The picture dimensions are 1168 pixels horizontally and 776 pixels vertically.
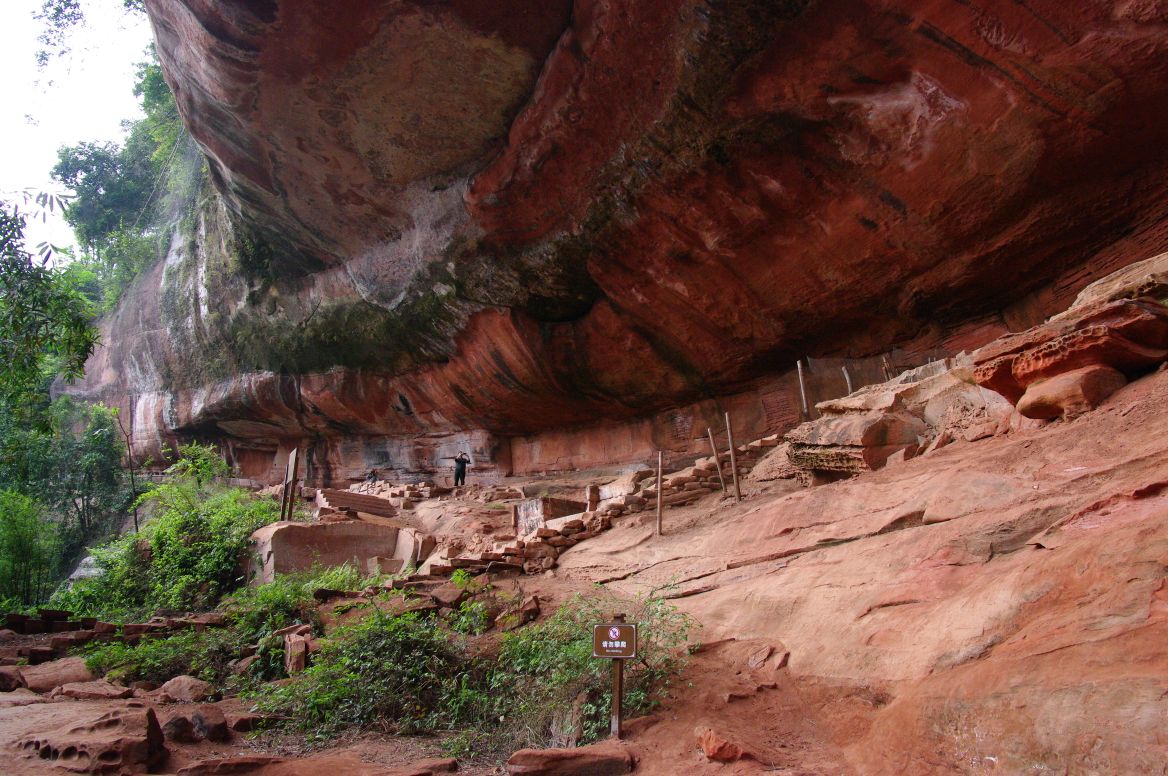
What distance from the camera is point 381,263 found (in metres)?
13.5

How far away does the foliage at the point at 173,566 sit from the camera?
9508mm

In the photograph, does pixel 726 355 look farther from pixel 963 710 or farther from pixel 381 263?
pixel 963 710

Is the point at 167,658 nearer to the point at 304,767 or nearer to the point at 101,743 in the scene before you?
the point at 101,743

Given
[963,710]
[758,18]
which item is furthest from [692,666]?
[758,18]

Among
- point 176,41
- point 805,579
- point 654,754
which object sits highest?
point 176,41

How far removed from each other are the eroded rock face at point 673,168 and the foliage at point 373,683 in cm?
719

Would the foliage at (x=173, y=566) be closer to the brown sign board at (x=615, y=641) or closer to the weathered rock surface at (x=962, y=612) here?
the weathered rock surface at (x=962, y=612)

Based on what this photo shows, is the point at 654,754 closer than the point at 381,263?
Yes

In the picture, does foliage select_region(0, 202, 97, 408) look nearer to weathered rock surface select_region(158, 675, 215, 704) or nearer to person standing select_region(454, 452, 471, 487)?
weathered rock surface select_region(158, 675, 215, 704)

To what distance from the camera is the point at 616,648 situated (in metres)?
3.90

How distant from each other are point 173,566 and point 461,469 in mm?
8538

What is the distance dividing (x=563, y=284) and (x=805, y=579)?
841cm

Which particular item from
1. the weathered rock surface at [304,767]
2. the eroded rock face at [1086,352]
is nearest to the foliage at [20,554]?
the weathered rock surface at [304,767]

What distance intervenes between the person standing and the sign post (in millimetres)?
14210
